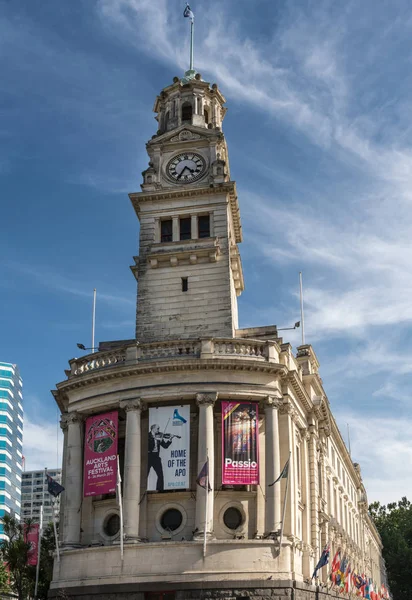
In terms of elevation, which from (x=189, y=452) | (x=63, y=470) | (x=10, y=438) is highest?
(x=10, y=438)

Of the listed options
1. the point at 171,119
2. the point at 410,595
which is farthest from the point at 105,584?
the point at 410,595

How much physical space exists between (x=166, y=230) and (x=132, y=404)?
17038 millimetres

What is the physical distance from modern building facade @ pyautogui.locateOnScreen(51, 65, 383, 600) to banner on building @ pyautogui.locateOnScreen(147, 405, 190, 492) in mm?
61

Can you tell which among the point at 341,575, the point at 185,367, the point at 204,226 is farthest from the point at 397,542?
the point at 185,367

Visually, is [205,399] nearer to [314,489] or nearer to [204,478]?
[204,478]

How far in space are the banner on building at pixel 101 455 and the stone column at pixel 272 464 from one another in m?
8.87

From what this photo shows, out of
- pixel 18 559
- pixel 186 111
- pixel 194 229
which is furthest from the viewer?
pixel 186 111

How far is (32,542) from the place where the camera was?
52.8 m

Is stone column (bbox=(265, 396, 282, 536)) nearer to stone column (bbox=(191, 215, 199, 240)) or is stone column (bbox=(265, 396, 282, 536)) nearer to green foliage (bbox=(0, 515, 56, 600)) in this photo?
stone column (bbox=(191, 215, 199, 240))

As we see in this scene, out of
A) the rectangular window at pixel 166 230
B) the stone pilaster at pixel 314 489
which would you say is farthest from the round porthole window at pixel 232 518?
the rectangular window at pixel 166 230

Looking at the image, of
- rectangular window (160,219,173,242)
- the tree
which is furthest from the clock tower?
the tree

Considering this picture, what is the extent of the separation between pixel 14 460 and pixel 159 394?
424 feet

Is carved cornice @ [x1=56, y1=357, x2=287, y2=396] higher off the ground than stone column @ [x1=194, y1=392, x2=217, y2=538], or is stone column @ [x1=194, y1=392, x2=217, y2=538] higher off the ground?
carved cornice @ [x1=56, y1=357, x2=287, y2=396]

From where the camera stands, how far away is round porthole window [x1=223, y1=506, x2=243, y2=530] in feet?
146
